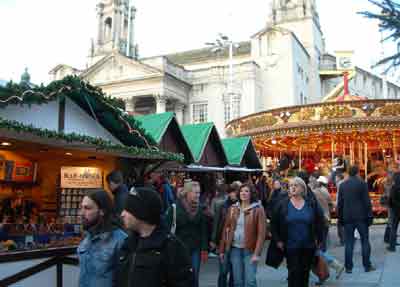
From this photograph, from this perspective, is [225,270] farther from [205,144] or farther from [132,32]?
[132,32]

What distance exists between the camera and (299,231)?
17.0 feet

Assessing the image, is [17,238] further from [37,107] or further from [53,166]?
[53,166]

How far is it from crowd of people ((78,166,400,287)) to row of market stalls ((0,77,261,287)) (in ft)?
2.98

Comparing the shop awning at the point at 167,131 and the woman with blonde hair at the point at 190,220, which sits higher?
the shop awning at the point at 167,131

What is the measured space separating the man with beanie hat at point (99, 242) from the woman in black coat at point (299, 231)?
2.52 m

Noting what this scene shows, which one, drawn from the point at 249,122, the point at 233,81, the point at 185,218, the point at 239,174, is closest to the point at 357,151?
the point at 249,122

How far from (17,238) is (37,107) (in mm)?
1944

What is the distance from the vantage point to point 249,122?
20328 mm

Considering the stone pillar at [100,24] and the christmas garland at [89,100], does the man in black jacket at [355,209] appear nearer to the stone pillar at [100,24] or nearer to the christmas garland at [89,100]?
the christmas garland at [89,100]

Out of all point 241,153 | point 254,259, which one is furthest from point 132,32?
point 254,259

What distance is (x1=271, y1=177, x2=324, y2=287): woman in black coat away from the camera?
5184mm

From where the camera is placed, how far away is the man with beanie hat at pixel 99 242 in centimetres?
322

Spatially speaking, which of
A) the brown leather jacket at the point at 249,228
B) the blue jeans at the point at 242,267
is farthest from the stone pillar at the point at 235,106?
the blue jeans at the point at 242,267

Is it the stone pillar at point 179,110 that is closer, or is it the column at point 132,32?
the stone pillar at point 179,110
